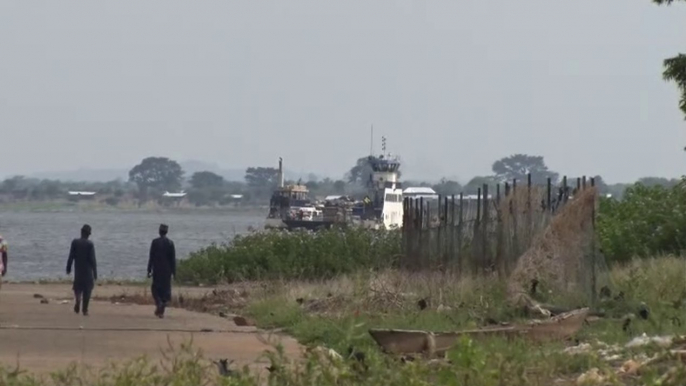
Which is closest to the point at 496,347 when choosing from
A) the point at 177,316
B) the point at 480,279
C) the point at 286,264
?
the point at 480,279

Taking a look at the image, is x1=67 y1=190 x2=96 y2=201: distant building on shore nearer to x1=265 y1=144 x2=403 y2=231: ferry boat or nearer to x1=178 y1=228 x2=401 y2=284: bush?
x1=265 y1=144 x2=403 y2=231: ferry boat

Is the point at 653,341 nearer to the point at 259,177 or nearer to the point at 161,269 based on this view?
the point at 161,269

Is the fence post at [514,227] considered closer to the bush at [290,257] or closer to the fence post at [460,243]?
the fence post at [460,243]

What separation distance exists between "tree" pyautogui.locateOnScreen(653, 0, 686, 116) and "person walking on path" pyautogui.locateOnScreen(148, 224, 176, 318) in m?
9.74

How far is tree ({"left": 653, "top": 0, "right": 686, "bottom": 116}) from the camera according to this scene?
2566cm

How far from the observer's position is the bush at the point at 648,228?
28.4 meters

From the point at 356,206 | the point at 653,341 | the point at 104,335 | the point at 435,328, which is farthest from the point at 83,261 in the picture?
the point at 356,206

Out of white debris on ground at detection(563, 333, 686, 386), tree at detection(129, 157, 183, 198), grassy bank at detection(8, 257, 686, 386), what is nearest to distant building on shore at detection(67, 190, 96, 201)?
tree at detection(129, 157, 183, 198)

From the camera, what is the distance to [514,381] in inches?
461

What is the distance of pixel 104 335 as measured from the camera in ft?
63.8

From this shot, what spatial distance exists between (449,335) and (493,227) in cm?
651

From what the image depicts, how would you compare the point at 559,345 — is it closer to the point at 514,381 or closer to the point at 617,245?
the point at 514,381

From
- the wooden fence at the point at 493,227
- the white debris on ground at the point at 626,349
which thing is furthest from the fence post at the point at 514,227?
the white debris on ground at the point at 626,349

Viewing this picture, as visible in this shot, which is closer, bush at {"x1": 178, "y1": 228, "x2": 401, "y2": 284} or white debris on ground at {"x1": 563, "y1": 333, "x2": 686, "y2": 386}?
white debris on ground at {"x1": 563, "y1": 333, "x2": 686, "y2": 386}
